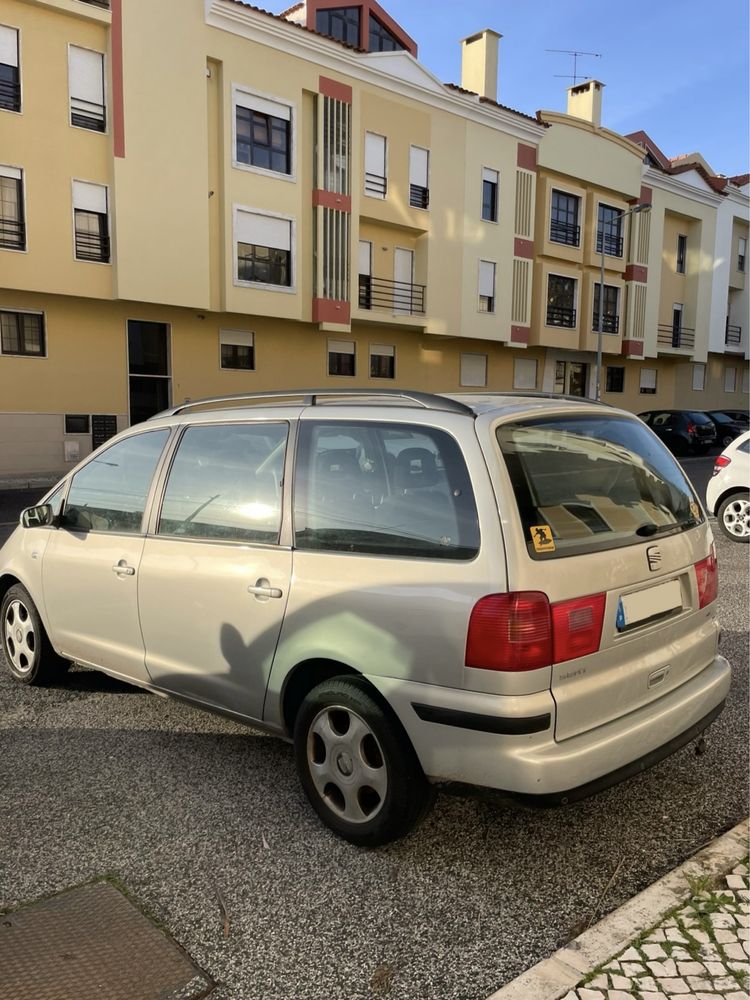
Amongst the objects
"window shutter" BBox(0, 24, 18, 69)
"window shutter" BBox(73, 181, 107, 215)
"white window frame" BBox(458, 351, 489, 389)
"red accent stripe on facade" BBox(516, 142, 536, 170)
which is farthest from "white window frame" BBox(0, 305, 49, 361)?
"red accent stripe on facade" BBox(516, 142, 536, 170)

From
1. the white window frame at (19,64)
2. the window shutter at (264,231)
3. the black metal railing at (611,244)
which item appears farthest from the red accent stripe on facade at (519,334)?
the white window frame at (19,64)

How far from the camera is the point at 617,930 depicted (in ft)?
8.02

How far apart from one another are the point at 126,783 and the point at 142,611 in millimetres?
787

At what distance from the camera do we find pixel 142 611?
12.5 feet

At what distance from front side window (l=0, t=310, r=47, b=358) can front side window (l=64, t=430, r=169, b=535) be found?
16945 mm

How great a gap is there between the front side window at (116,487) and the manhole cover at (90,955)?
5.87 feet

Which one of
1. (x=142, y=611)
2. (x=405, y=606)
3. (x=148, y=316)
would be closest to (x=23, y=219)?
(x=148, y=316)

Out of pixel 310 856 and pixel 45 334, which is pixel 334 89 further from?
pixel 310 856

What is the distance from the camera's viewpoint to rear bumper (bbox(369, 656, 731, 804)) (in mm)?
2564

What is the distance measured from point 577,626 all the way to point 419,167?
25.8 metres

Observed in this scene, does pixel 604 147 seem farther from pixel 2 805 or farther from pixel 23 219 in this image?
pixel 2 805

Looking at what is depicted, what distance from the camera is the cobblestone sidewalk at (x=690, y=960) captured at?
219cm

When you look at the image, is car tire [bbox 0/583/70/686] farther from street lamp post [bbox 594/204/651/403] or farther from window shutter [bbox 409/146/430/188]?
street lamp post [bbox 594/204/651/403]

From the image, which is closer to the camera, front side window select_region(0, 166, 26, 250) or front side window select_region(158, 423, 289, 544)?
front side window select_region(158, 423, 289, 544)
